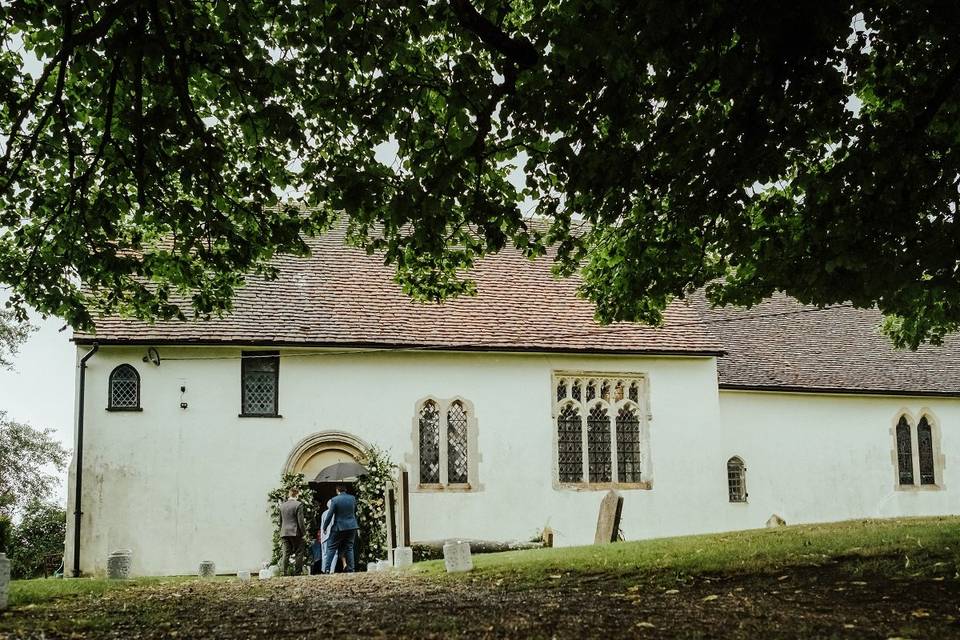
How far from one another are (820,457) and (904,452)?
305cm

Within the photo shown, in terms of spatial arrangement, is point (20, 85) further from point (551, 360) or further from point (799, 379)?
point (799, 379)

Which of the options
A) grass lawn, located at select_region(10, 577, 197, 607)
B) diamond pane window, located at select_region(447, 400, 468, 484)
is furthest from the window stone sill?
grass lawn, located at select_region(10, 577, 197, 607)

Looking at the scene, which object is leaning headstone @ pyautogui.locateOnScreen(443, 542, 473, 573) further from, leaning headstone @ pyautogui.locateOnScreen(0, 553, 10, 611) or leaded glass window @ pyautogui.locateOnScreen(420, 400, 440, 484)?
leaded glass window @ pyautogui.locateOnScreen(420, 400, 440, 484)

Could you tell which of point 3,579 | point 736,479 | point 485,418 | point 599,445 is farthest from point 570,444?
point 3,579

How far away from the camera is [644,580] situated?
973 centimetres

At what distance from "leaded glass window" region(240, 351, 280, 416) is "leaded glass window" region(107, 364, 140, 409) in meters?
2.25

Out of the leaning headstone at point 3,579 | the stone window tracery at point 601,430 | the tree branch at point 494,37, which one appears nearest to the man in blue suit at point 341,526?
the stone window tracery at point 601,430

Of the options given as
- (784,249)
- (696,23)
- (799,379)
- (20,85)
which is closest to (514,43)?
(696,23)

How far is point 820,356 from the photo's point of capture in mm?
26125

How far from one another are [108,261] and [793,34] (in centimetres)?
815

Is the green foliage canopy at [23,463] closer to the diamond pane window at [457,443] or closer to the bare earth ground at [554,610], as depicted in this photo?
the diamond pane window at [457,443]

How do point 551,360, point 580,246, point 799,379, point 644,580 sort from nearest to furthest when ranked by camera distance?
point 644,580, point 580,246, point 551,360, point 799,379

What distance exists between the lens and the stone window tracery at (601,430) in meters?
22.3

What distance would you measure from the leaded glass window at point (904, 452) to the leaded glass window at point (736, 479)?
505 cm
